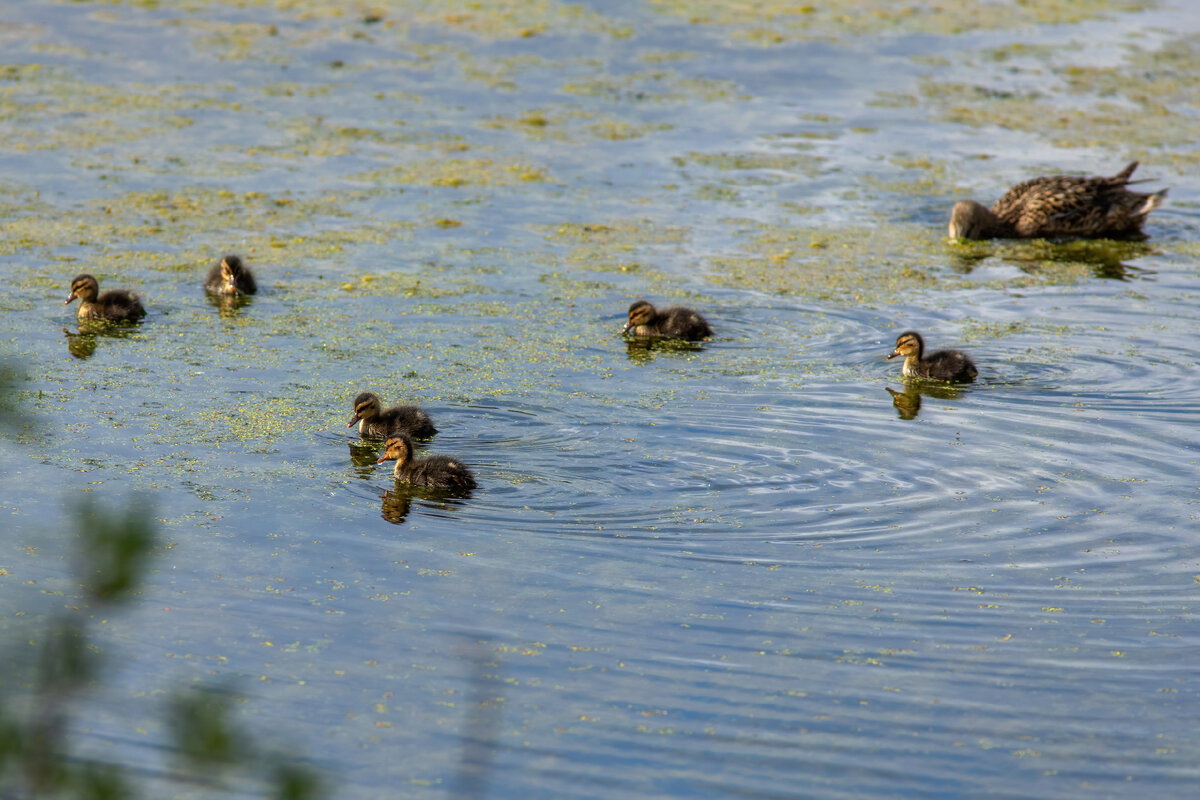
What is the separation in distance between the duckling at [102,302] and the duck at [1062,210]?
5.91m

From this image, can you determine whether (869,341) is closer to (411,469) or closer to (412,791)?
(411,469)

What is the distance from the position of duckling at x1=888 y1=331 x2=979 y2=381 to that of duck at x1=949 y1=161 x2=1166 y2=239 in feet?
9.91

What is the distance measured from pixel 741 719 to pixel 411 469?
96.9 inches

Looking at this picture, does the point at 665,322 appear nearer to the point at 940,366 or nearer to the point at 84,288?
the point at 940,366

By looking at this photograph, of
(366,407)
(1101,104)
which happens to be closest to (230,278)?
(366,407)

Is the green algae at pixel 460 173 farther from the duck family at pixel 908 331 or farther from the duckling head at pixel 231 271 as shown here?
the duckling head at pixel 231 271

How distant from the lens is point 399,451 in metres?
6.37

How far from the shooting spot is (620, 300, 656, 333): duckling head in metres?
8.37

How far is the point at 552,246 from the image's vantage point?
10.0 metres

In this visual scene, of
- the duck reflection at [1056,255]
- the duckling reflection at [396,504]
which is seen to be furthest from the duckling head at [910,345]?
the duckling reflection at [396,504]

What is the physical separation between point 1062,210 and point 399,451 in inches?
260

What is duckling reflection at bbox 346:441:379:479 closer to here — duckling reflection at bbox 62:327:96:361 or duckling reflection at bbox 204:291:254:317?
duckling reflection at bbox 62:327:96:361

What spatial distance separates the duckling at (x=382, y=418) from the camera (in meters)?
6.77

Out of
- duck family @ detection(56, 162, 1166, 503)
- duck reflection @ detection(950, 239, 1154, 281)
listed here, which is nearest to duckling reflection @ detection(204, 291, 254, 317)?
duck family @ detection(56, 162, 1166, 503)
